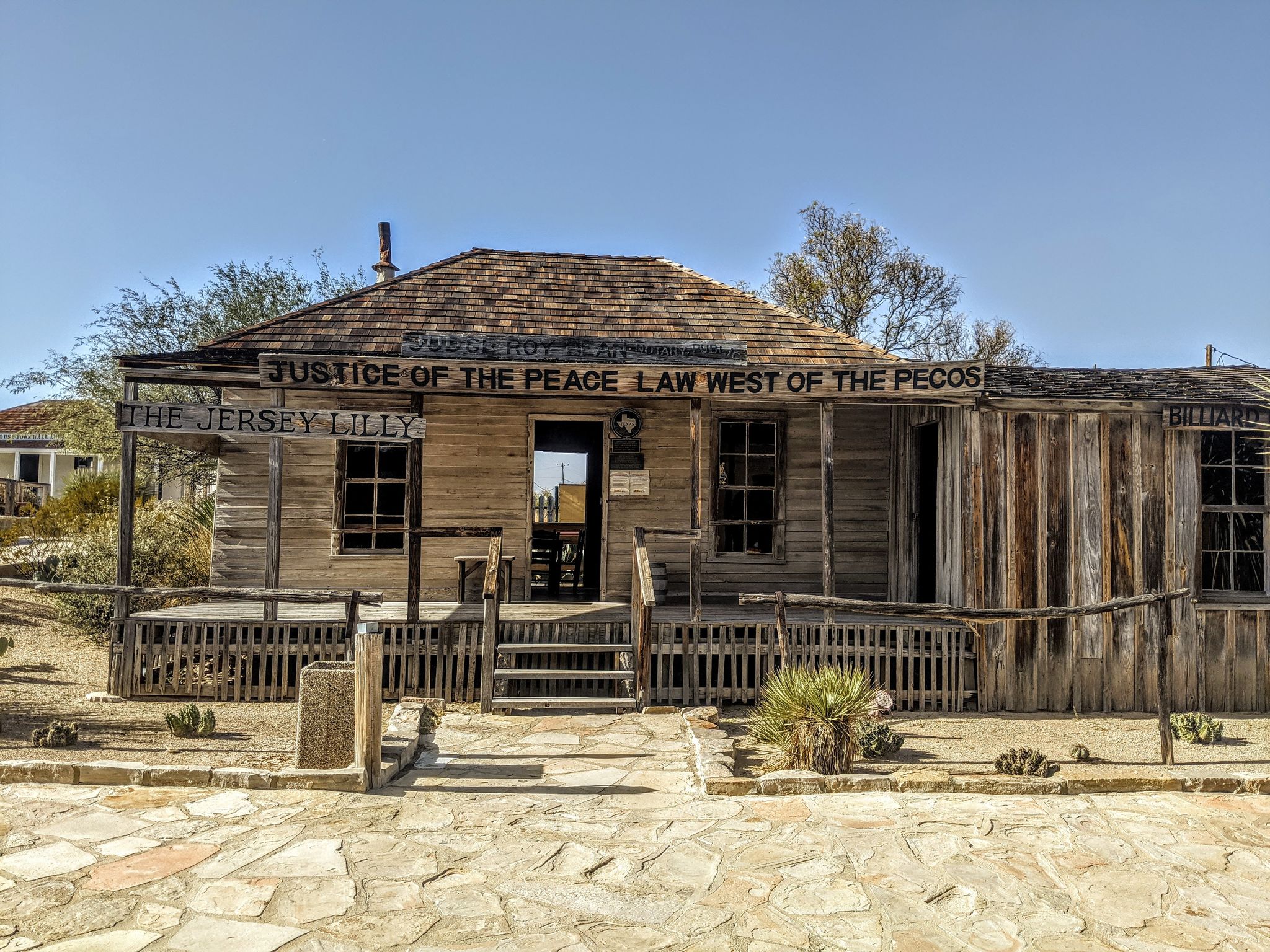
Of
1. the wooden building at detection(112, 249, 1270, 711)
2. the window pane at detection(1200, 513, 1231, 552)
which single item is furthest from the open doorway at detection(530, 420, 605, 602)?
the window pane at detection(1200, 513, 1231, 552)

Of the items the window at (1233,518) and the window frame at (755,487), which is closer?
the window at (1233,518)

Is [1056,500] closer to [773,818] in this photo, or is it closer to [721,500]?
[721,500]

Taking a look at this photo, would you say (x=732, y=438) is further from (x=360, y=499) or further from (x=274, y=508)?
(x=274, y=508)

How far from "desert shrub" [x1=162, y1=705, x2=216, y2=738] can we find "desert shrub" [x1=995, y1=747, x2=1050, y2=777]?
5.79 metres

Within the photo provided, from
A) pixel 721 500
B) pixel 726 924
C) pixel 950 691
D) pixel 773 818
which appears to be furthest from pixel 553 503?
pixel 726 924

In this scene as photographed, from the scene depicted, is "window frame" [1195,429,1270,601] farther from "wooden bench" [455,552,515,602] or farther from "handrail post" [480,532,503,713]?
"wooden bench" [455,552,515,602]

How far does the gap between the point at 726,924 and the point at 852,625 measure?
5.29 meters

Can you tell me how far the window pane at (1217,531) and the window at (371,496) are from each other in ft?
28.4

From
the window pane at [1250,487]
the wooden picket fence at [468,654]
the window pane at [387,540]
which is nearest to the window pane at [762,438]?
the wooden picket fence at [468,654]

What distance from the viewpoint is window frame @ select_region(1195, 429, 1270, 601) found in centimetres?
873

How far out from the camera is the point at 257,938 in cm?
348

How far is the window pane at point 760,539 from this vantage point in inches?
429

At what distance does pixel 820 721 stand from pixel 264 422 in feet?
18.0

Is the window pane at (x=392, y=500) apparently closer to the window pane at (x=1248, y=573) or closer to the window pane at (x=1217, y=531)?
the window pane at (x=1217, y=531)
